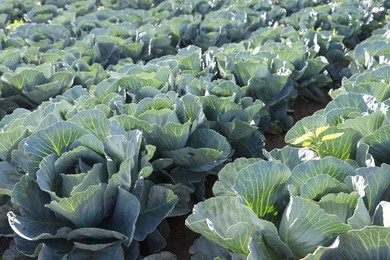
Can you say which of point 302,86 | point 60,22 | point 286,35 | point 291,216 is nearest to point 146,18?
point 60,22

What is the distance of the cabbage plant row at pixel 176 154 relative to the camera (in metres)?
1.81

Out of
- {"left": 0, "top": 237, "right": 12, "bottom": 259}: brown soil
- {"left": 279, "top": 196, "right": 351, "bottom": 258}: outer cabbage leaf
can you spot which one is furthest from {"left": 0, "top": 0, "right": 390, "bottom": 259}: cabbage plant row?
{"left": 0, "top": 237, "right": 12, "bottom": 259}: brown soil

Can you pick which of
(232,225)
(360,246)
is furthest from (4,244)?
(360,246)

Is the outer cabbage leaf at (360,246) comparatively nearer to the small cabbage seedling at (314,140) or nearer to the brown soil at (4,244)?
the small cabbage seedling at (314,140)

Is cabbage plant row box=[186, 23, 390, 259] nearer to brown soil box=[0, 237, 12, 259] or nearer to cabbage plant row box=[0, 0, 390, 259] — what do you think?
cabbage plant row box=[0, 0, 390, 259]

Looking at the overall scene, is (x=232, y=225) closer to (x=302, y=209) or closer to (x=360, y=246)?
(x=302, y=209)

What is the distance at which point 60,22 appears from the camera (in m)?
6.20

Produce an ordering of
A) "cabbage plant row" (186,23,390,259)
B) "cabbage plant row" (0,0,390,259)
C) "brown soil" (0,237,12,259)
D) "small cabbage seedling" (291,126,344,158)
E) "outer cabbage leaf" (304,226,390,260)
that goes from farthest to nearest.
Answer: "brown soil" (0,237,12,259) < "small cabbage seedling" (291,126,344,158) < "cabbage plant row" (0,0,390,259) < "cabbage plant row" (186,23,390,259) < "outer cabbage leaf" (304,226,390,260)

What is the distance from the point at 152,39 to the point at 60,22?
1675 mm

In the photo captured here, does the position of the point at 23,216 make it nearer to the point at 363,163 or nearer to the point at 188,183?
the point at 188,183

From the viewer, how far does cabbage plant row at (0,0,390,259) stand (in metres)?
1.81

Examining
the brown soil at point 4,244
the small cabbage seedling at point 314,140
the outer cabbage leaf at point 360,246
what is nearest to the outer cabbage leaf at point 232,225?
the outer cabbage leaf at point 360,246

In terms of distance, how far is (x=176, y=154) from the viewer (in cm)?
276

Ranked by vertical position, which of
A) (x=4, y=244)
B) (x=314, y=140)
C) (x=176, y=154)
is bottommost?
(x=4, y=244)
